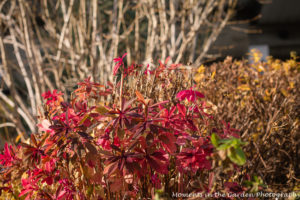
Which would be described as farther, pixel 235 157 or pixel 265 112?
pixel 265 112

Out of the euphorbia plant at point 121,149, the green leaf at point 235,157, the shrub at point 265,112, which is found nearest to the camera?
the green leaf at point 235,157

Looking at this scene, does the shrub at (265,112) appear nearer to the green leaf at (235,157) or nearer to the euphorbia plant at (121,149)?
the euphorbia plant at (121,149)

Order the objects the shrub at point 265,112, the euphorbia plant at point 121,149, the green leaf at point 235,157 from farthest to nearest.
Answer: the shrub at point 265,112 < the euphorbia plant at point 121,149 < the green leaf at point 235,157

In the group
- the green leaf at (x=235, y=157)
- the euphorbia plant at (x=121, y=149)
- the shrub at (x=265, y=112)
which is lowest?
the shrub at (x=265, y=112)

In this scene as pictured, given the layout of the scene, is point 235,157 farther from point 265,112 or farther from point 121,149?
point 265,112

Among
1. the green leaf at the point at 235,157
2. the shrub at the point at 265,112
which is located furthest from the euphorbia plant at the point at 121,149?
the shrub at the point at 265,112

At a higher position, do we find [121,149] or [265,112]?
[121,149]

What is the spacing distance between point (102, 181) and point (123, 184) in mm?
144

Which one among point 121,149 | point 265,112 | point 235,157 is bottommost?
point 265,112

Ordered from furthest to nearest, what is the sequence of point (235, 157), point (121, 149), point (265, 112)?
point (265, 112), point (121, 149), point (235, 157)

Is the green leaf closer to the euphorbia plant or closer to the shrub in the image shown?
the euphorbia plant

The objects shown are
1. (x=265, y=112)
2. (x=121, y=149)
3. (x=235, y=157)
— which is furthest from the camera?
(x=265, y=112)

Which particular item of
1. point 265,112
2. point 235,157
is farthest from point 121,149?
Answer: point 265,112

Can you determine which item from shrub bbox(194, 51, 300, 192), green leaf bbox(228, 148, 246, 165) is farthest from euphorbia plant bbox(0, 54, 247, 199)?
shrub bbox(194, 51, 300, 192)
